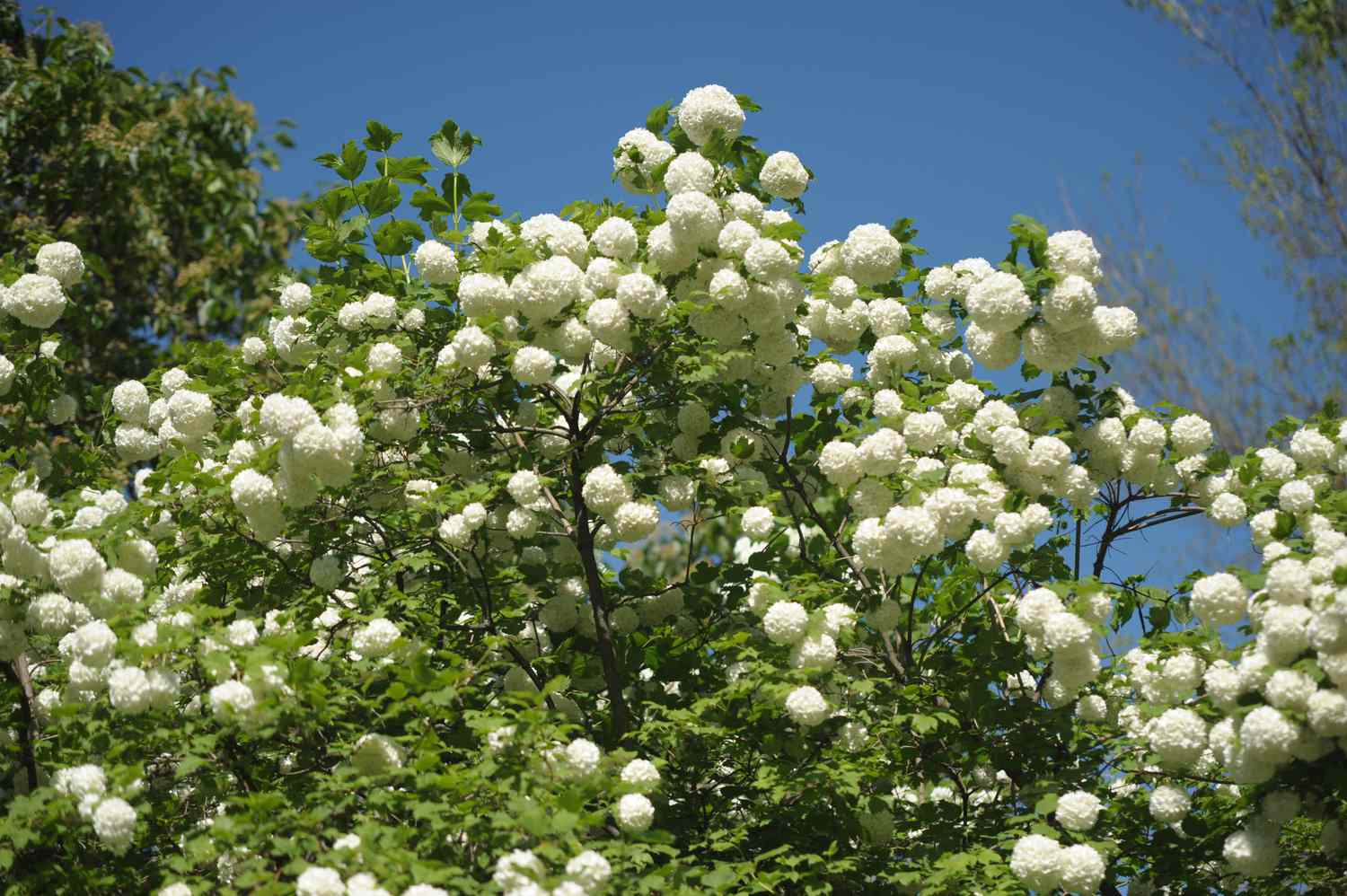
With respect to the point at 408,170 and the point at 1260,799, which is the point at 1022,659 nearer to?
the point at 1260,799

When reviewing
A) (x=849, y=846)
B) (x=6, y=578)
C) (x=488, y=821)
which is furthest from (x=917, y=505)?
(x=6, y=578)

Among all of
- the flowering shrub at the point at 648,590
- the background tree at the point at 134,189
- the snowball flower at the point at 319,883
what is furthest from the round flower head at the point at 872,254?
the background tree at the point at 134,189

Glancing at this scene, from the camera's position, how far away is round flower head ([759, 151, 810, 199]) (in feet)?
18.7

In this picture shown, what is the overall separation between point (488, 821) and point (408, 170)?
3.13m

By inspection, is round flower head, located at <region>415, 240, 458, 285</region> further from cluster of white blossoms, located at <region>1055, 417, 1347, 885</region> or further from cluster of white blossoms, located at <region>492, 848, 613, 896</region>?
cluster of white blossoms, located at <region>1055, 417, 1347, 885</region>

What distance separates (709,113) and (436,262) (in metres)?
1.32

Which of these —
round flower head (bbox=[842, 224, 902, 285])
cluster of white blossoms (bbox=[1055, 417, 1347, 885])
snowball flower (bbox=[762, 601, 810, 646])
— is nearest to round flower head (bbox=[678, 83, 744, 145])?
round flower head (bbox=[842, 224, 902, 285])

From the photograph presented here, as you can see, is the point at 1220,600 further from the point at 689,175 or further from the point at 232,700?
the point at 232,700

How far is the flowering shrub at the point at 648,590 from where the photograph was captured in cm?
427

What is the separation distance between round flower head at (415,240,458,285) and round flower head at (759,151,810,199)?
4.58 feet

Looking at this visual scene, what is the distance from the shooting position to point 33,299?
19.1 ft

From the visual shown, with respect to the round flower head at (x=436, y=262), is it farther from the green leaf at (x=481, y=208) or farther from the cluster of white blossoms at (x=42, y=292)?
the cluster of white blossoms at (x=42, y=292)

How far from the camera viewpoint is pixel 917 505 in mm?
4934

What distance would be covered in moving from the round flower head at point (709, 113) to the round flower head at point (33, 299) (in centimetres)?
289
